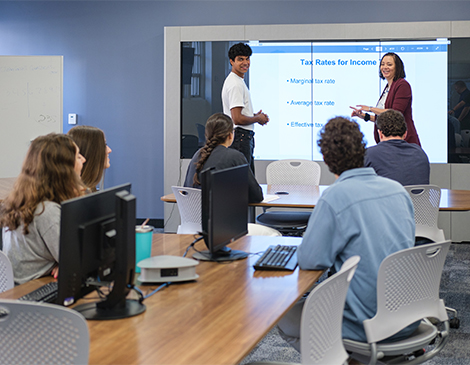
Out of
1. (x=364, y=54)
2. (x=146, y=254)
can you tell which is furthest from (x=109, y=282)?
(x=364, y=54)

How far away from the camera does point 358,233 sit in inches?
72.1

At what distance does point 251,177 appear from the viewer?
11.0 ft

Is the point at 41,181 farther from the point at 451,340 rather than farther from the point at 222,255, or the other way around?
the point at 451,340

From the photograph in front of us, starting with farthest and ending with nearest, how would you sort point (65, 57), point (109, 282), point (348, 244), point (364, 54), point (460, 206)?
point (65, 57), point (364, 54), point (460, 206), point (348, 244), point (109, 282)

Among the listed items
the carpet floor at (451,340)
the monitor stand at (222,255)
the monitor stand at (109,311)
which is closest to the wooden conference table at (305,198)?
the carpet floor at (451,340)

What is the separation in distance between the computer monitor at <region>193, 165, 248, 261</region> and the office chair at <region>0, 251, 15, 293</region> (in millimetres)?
691

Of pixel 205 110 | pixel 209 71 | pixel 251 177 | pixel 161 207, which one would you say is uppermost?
pixel 209 71

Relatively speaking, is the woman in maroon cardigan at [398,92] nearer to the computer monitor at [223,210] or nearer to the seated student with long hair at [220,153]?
the seated student with long hair at [220,153]

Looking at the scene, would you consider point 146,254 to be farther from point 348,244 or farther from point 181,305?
point 348,244

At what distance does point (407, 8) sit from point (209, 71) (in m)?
2.32

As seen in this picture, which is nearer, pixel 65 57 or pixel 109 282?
pixel 109 282

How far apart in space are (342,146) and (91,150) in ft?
4.36

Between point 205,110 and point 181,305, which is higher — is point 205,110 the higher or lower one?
the higher one

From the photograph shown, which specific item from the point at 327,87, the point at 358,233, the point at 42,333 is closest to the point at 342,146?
the point at 358,233
